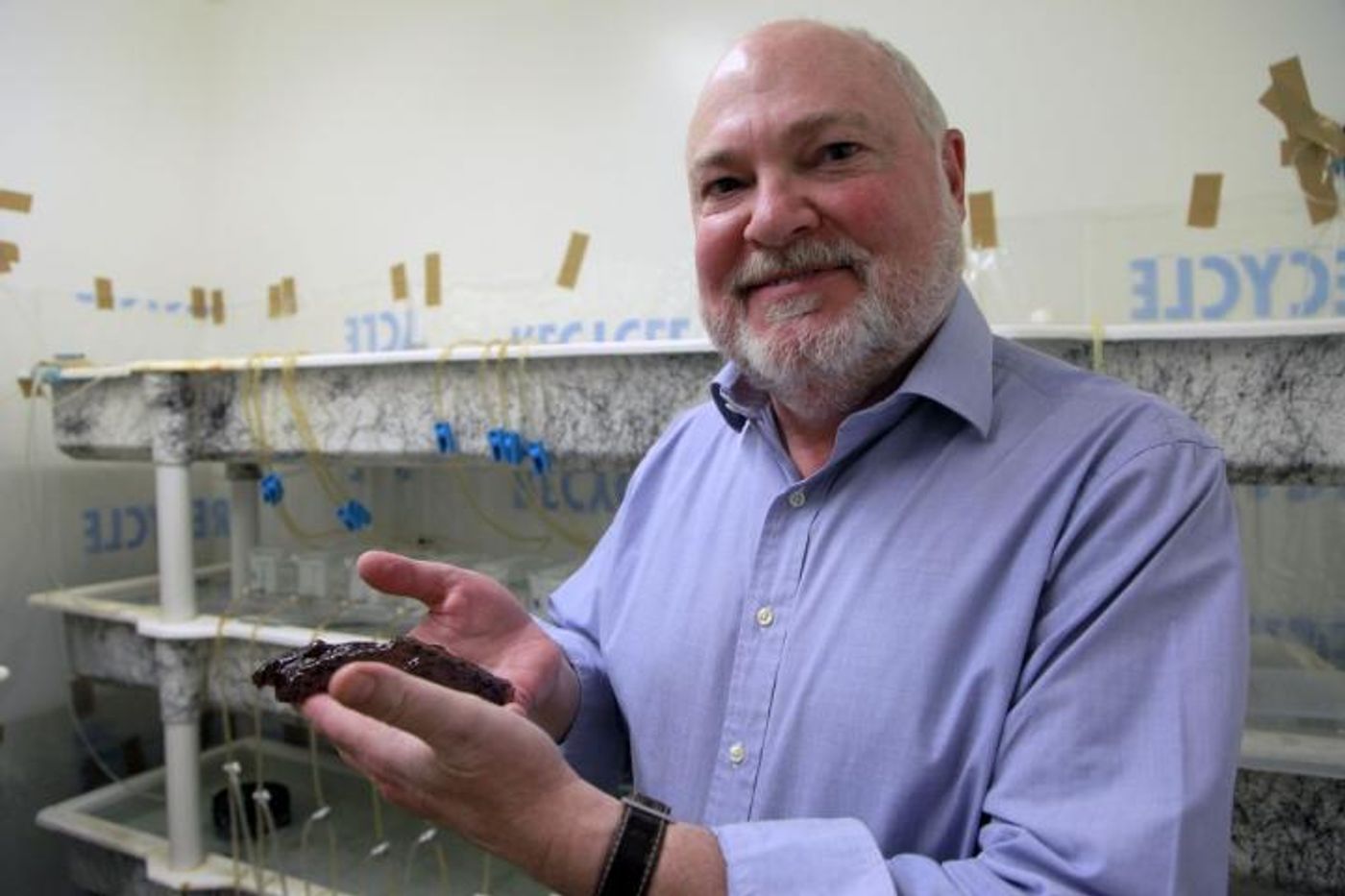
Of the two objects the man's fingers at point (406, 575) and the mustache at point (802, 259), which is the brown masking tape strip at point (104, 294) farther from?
the mustache at point (802, 259)

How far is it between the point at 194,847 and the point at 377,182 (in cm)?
156

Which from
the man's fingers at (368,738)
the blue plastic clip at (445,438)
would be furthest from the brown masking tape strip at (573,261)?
the man's fingers at (368,738)

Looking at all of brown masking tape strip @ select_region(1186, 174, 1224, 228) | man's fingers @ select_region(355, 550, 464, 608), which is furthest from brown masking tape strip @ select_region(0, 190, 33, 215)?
brown masking tape strip @ select_region(1186, 174, 1224, 228)

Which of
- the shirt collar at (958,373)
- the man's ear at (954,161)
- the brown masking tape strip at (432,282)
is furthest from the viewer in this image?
the brown masking tape strip at (432,282)

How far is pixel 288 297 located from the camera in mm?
2318

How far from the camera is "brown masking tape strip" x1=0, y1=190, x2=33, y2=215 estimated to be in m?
1.94

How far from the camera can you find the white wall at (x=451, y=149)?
1.47 meters

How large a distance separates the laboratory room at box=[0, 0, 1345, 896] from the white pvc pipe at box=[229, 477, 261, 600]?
0.08ft

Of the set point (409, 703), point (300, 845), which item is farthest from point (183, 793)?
point (409, 703)

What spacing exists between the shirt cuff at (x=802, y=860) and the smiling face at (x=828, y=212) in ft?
1.16

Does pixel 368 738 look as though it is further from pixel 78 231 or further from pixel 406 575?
pixel 78 231

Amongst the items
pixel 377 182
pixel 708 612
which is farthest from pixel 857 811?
pixel 377 182

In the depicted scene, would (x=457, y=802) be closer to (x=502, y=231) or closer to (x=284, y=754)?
(x=502, y=231)

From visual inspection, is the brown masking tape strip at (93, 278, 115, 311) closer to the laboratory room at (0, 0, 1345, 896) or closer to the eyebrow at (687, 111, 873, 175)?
the laboratory room at (0, 0, 1345, 896)
